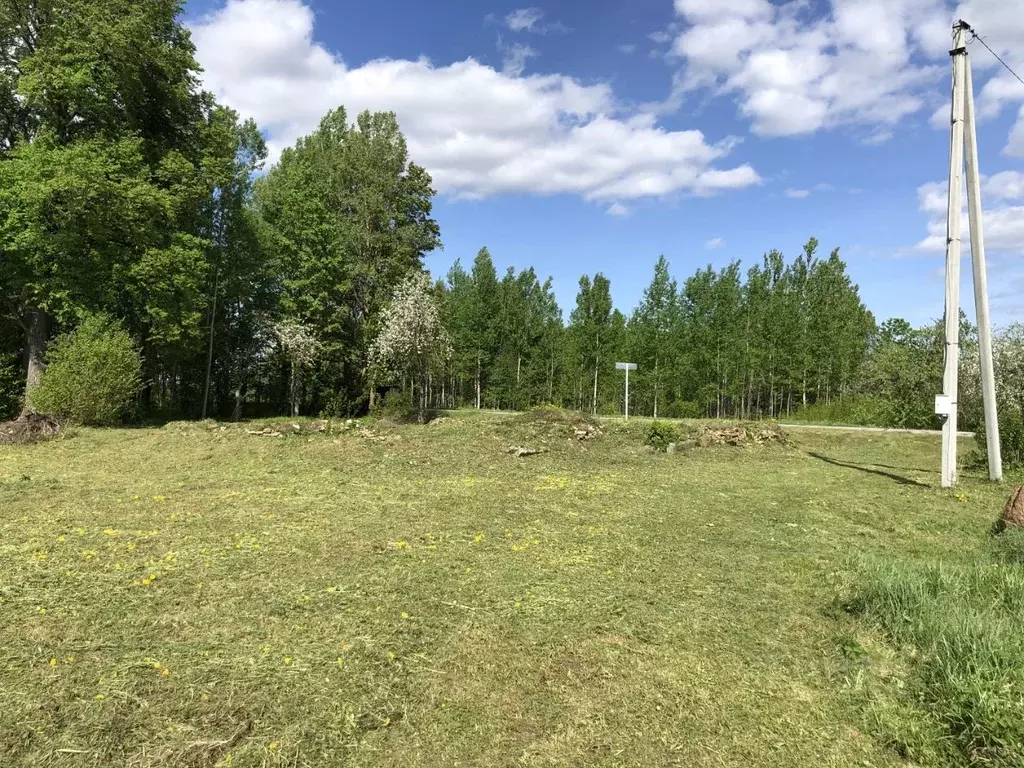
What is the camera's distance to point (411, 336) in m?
27.4

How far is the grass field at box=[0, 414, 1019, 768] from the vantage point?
3355mm

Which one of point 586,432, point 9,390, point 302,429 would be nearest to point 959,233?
point 586,432

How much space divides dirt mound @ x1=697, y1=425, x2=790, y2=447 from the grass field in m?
7.59

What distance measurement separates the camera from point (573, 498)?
33.8 feet

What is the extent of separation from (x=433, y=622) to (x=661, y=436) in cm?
1363

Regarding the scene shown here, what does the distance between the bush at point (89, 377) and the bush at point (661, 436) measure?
Result: 51.6 ft

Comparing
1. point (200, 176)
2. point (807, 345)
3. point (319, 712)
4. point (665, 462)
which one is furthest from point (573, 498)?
point (807, 345)

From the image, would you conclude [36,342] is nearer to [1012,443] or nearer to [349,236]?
[349,236]

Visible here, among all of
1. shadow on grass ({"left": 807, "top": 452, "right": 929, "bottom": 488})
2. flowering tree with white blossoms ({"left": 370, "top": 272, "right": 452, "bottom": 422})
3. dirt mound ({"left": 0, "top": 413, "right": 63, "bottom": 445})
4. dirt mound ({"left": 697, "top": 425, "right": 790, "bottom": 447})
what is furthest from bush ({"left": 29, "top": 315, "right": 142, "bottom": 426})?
shadow on grass ({"left": 807, "top": 452, "right": 929, "bottom": 488})

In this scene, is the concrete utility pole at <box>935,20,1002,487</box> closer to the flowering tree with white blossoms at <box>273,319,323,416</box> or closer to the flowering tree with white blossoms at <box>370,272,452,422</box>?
the flowering tree with white blossoms at <box>370,272,452,422</box>

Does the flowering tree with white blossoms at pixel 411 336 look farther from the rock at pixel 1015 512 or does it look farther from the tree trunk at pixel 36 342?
the rock at pixel 1015 512

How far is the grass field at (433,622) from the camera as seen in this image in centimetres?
336

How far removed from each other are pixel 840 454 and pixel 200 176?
2422cm

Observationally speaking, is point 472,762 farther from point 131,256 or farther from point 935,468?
point 131,256
